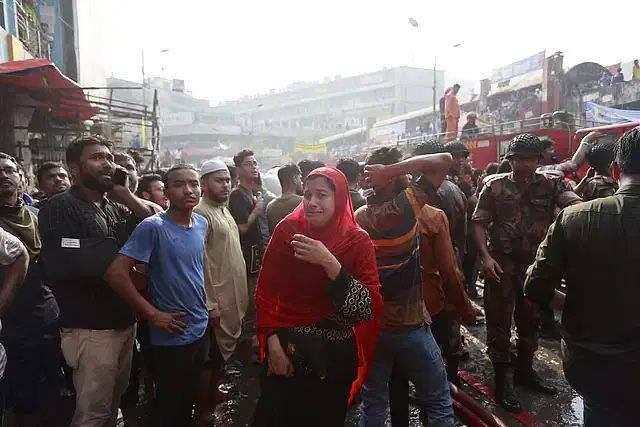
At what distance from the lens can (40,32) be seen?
1274 centimetres

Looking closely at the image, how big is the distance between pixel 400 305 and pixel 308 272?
→ 736mm

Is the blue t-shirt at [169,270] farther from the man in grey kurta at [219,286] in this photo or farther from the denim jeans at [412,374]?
the denim jeans at [412,374]

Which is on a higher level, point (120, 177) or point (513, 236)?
point (120, 177)

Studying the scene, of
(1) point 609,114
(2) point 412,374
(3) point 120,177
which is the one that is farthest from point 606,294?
(1) point 609,114

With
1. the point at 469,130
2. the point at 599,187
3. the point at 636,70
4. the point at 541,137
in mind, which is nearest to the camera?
the point at 599,187

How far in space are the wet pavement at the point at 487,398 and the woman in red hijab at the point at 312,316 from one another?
1.54m

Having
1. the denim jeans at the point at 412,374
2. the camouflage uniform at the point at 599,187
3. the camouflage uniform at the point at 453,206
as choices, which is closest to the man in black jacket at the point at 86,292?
the denim jeans at the point at 412,374

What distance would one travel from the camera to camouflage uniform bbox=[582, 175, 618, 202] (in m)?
4.34

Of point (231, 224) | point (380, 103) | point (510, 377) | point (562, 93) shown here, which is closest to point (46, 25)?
point (231, 224)

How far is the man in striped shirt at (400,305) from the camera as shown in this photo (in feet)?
8.41

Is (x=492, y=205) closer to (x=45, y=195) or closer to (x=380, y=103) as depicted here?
(x=45, y=195)

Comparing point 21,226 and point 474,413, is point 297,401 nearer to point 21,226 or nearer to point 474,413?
point 474,413

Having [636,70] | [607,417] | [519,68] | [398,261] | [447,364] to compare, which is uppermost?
[519,68]

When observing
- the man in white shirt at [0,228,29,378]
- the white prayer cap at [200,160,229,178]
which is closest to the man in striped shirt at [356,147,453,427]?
the white prayer cap at [200,160,229,178]
